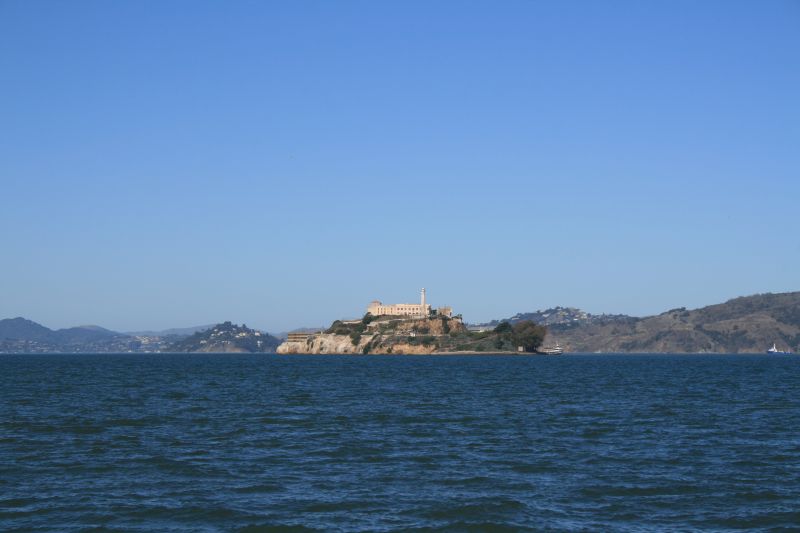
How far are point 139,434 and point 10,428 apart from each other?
960 centimetres

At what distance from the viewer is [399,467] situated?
37.1 meters

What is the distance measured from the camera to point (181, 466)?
37312mm

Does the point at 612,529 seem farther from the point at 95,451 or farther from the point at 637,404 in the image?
the point at 637,404

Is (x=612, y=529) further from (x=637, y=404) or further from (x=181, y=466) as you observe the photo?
(x=637, y=404)

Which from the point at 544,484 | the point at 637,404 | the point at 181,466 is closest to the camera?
the point at 544,484

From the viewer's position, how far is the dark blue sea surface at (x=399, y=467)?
1100 inches

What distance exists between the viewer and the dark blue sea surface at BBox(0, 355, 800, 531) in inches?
1100

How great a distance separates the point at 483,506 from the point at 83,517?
1351cm

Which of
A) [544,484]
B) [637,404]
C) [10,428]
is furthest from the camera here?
[637,404]

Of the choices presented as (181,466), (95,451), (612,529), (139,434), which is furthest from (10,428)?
(612,529)

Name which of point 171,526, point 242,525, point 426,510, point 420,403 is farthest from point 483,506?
point 420,403

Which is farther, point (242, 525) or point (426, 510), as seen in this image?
point (426, 510)

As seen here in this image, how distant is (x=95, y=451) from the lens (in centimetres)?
4197

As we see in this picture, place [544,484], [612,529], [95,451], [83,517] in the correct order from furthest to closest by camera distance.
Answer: [95,451]
[544,484]
[83,517]
[612,529]
